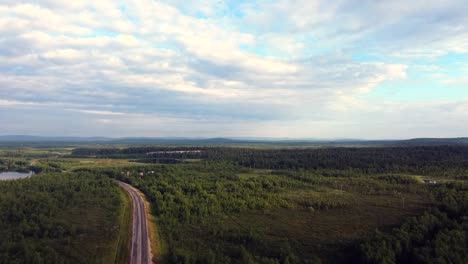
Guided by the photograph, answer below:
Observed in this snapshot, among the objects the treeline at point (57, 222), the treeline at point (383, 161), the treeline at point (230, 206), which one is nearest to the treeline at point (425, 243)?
the treeline at point (230, 206)

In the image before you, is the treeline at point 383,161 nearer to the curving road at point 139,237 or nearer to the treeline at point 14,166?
the curving road at point 139,237

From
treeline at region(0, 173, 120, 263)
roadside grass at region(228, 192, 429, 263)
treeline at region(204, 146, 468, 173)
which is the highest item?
treeline at region(204, 146, 468, 173)


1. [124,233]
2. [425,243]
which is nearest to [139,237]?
[124,233]

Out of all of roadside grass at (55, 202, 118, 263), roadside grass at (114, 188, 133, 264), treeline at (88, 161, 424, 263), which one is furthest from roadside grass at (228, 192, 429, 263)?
roadside grass at (55, 202, 118, 263)

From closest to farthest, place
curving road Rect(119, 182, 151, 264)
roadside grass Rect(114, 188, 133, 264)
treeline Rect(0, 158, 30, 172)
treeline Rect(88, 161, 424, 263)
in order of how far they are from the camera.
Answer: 1. curving road Rect(119, 182, 151, 264)
2. roadside grass Rect(114, 188, 133, 264)
3. treeline Rect(88, 161, 424, 263)
4. treeline Rect(0, 158, 30, 172)

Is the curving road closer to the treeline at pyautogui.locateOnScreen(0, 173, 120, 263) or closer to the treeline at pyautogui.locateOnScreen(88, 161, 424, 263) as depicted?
the treeline at pyautogui.locateOnScreen(88, 161, 424, 263)

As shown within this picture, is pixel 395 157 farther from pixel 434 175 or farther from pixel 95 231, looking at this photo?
pixel 95 231
